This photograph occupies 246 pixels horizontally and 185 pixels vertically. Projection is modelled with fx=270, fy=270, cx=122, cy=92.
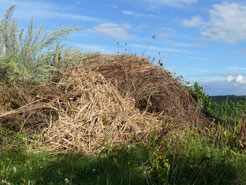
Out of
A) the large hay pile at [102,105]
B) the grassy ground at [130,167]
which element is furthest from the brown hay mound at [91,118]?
the grassy ground at [130,167]

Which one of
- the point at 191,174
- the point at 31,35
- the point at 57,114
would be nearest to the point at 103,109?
the point at 57,114

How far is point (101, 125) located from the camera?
15.8 ft

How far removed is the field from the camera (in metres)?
3.32

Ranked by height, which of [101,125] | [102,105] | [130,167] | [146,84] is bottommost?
[130,167]

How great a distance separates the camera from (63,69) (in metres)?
6.71

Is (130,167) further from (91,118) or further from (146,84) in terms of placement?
(146,84)

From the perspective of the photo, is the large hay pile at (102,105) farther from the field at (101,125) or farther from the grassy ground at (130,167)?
the grassy ground at (130,167)

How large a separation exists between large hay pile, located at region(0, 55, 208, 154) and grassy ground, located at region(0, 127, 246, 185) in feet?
1.32

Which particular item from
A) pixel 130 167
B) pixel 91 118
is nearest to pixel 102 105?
pixel 91 118

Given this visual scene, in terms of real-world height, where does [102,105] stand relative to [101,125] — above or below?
above

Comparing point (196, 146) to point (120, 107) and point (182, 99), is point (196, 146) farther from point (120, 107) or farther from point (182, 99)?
point (182, 99)

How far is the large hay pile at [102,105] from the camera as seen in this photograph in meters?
4.65

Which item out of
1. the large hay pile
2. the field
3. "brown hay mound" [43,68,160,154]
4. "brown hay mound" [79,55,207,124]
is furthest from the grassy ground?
"brown hay mound" [79,55,207,124]

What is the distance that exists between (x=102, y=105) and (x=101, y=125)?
57 cm
